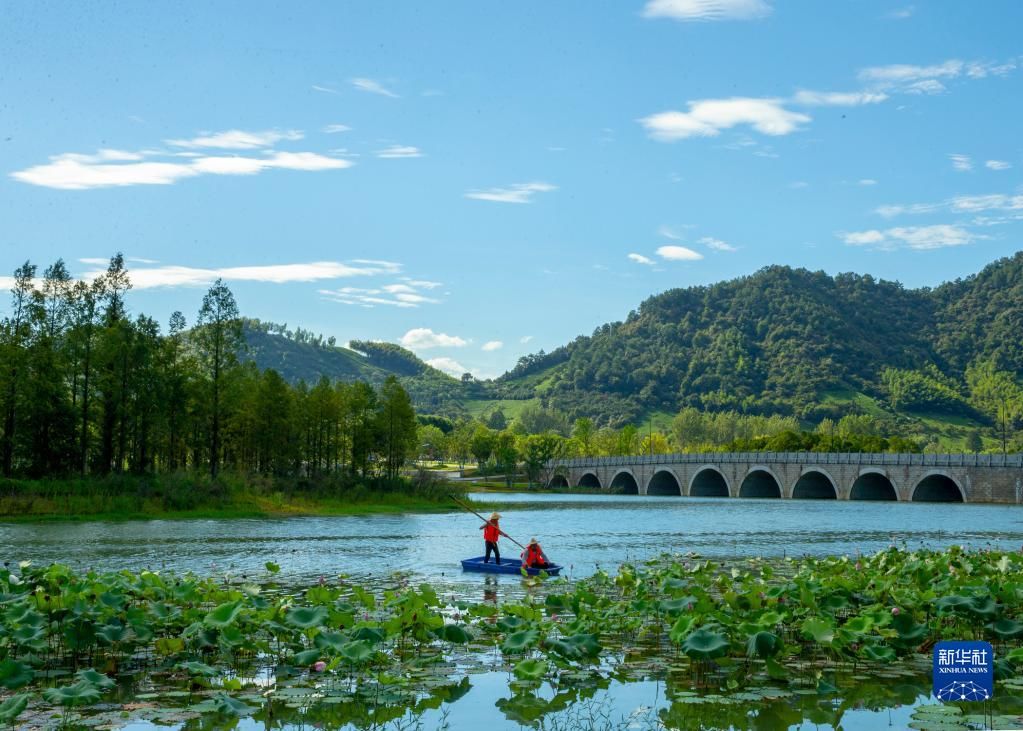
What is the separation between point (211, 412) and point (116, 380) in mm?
6832

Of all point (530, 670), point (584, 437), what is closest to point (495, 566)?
point (530, 670)

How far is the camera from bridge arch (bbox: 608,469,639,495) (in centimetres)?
13250

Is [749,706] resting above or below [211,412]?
below

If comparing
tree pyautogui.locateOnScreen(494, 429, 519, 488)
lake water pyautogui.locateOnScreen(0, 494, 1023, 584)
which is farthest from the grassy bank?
tree pyautogui.locateOnScreen(494, 429, 519, 488)

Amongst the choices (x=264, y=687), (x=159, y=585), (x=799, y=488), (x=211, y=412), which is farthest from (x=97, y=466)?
(x=799, y=488)

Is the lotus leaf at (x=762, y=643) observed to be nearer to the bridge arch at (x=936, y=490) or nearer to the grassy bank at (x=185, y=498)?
the grassy bank at (x=185, y=498)

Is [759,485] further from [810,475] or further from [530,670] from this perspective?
[530,670]

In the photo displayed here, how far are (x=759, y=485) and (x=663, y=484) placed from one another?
19469mm

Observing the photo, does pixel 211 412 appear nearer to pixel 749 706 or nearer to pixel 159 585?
pixel 159 585

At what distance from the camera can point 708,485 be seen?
123438mm

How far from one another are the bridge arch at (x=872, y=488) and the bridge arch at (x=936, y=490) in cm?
350

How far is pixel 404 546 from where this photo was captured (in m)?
34.9

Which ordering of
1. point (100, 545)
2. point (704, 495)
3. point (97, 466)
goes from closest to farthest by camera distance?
point (100, 545) < point (97, 466) < point (704, 495)

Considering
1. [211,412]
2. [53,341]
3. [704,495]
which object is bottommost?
[704,495]
